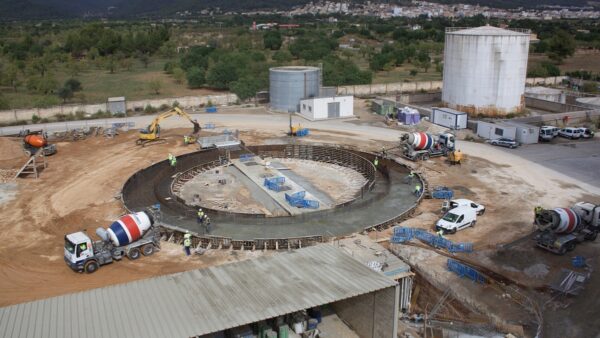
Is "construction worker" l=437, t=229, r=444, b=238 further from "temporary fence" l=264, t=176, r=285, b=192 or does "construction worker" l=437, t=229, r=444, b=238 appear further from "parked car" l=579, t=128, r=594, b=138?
"parked car" l=579, t=128, r=594, b=138

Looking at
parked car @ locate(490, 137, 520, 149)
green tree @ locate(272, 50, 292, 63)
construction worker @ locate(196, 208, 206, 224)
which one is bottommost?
construction worker @ locate(196, 208, 206, 224)

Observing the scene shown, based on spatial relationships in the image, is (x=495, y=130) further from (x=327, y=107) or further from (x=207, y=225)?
(x=207, y=225)

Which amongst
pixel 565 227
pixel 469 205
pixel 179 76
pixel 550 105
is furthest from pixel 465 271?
pixel 179 76

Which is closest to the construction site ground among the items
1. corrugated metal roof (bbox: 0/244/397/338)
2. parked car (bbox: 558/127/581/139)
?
corrugated metal roof (bbox: 0/244/397/338)

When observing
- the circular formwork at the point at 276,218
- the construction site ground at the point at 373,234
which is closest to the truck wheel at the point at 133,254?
the construction site ground at the point at 373,234

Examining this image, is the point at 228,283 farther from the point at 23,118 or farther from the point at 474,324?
the point at 23,118

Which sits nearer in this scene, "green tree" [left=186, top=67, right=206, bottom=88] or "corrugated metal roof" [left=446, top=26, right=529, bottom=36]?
"corrugated metal roof" [left=446, top=26, right=529, bottom=36]

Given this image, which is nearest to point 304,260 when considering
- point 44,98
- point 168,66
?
point 44,98

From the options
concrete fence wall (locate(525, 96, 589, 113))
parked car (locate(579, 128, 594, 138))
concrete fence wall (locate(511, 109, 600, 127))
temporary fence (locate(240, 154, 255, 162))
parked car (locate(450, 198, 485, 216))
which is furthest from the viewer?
concrete fence wall (locate(525, 96, 589, 113))
